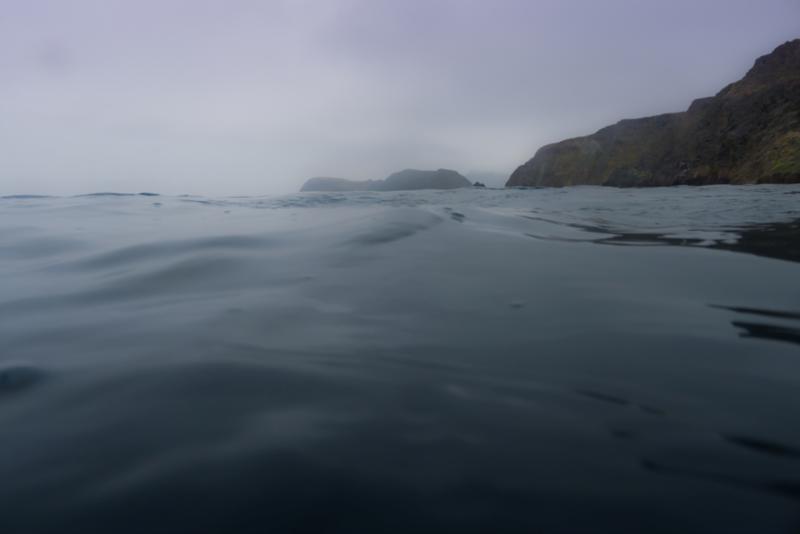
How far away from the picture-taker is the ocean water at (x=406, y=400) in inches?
28.2

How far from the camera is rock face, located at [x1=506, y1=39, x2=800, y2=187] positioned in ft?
75.5

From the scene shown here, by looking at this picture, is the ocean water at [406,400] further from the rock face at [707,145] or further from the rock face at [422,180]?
the rock face at [422,180]

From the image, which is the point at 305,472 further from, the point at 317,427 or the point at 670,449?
the point at 670,449

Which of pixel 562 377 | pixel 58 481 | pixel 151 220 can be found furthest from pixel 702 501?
pixel 151 220

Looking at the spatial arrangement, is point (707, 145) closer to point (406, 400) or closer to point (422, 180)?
→ point (422, 180)

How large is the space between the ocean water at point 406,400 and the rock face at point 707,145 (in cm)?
2469

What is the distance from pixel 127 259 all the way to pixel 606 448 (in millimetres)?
3524

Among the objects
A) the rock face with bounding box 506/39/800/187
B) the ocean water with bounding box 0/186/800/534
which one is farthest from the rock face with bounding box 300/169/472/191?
the ocean water with bounding box 0/186/800/534

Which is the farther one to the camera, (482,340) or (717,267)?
(717,267)

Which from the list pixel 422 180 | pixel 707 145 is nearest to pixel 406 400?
pixel 707 145

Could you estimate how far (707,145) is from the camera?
30.0 metres

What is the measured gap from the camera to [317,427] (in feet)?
3.18

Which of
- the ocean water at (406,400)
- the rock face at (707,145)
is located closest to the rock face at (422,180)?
the rock face at (707,145)

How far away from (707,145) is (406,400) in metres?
37.8
